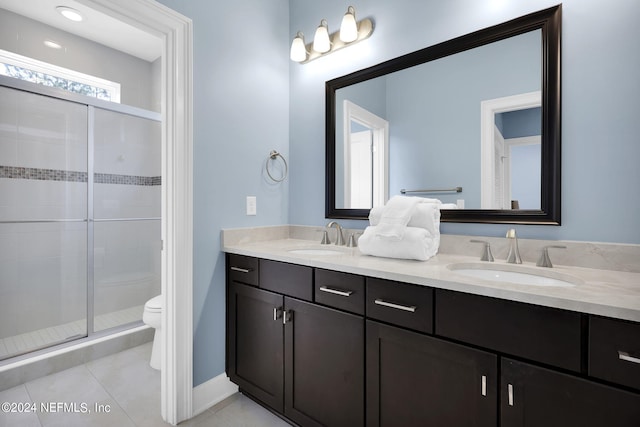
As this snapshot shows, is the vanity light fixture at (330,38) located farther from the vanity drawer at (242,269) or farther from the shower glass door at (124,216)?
the shower glass door at (124,216)

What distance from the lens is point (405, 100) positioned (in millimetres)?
1668


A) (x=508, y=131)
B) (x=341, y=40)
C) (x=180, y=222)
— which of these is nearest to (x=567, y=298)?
(x=508, y=131)

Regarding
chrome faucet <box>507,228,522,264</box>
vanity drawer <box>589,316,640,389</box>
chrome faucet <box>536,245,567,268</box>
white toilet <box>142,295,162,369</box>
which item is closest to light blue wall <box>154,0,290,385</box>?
white toilet <box>142,295,162,369</box>

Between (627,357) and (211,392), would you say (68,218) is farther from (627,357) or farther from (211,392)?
(627,357)

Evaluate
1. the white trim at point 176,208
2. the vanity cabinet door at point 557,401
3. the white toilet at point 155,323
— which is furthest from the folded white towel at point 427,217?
the white toilet at point 155,323

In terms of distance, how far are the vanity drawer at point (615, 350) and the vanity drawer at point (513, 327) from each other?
3 cm

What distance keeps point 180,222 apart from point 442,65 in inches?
60.9

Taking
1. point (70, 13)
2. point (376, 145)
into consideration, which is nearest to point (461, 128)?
point (376, 145)

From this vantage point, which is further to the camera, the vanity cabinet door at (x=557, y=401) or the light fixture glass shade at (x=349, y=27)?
the light fixture glass shade at (x=349, y=27)

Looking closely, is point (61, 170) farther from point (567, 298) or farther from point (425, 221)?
point (567, 298)

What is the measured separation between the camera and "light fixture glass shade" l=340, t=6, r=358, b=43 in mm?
1742

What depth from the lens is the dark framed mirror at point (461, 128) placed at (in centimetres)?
127

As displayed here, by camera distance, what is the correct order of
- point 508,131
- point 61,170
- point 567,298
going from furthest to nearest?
point 61,170
point 508,131
point 567,298

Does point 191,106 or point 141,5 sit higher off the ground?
point 141,5
